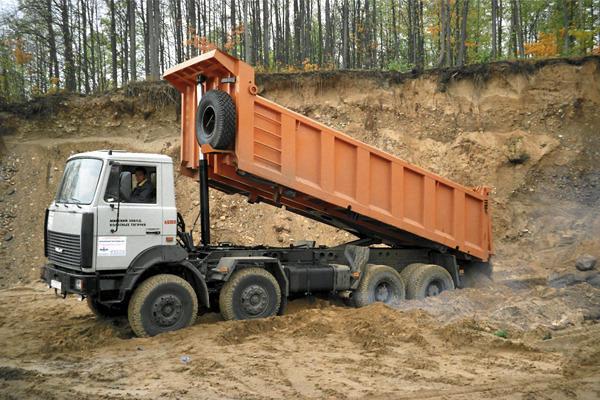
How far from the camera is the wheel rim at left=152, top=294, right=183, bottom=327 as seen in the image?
24.3 ft

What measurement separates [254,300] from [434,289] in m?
3.91

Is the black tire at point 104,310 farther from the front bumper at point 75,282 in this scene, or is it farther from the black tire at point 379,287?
the black tire at point 379,287

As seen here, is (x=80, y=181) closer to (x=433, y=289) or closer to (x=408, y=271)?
(x=408, y=271)

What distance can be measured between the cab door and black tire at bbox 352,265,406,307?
149 inches

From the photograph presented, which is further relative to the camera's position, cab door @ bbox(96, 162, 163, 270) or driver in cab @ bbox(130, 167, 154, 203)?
driver in cab @ bbox(130, 167, 154, 203)

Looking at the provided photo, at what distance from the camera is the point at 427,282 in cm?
1029

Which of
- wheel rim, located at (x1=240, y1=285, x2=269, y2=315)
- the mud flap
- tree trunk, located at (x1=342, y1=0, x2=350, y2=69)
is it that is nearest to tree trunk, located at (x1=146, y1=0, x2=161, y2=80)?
tree trunk, located at (x1=342, y1=0, x2=350, y2=69)

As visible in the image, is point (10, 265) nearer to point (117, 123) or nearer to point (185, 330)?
point (117, 123)

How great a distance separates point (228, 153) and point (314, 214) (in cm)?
229

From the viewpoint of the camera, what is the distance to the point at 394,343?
721 centimetres

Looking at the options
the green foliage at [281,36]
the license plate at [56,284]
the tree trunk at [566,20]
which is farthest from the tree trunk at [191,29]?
the license plate at [56,284]

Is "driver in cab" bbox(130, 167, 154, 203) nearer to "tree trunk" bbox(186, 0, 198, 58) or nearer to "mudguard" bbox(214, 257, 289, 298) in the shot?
"mudguard" bbox(214, 257, 289, 298)

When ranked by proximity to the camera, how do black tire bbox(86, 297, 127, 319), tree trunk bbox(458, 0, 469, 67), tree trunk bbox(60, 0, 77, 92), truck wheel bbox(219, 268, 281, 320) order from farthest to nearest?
tree trunk bbox(60, 0, 77, 92) → tree trunk bbox(458, 0, 469, 67) → black tire bbox(86, 297, 127, 319) → truck wheel bbox(219, 268, 281, 320)

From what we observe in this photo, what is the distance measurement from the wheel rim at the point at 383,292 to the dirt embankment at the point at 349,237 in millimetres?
491
